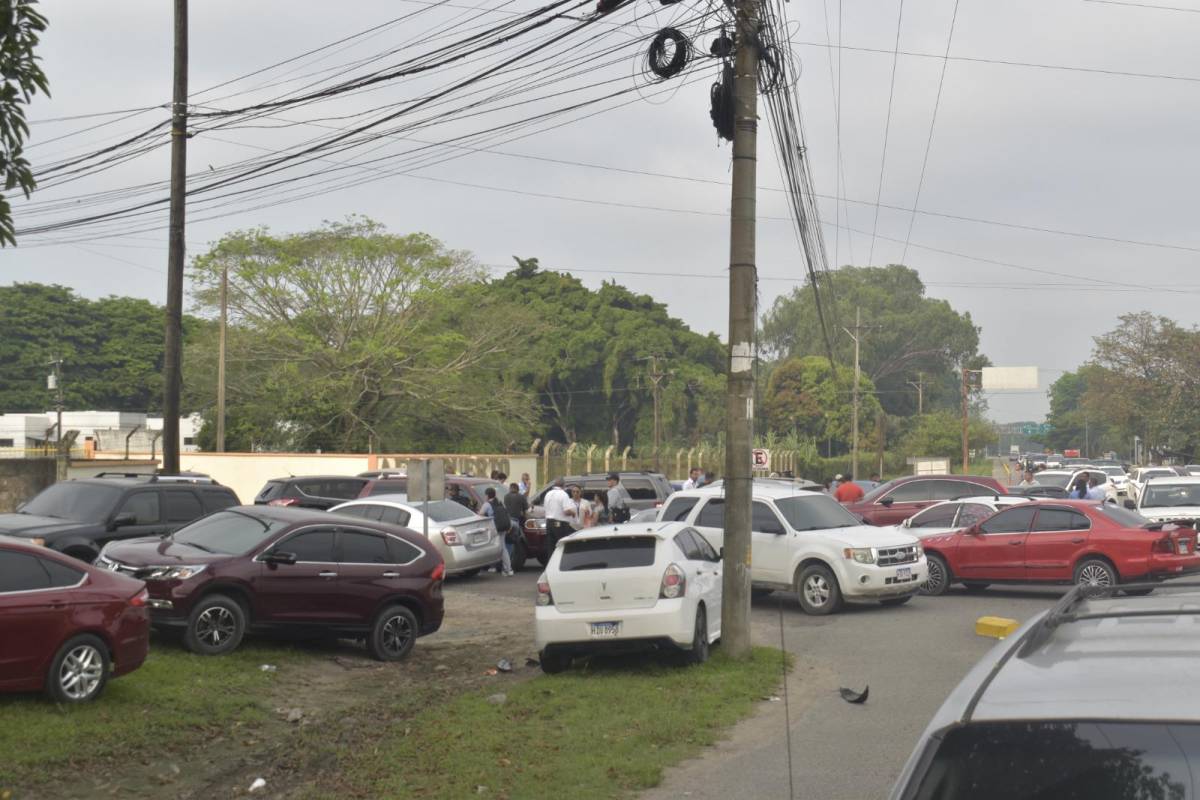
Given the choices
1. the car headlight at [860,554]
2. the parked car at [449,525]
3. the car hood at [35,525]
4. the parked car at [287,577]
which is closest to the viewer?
the parked car at [287,577]

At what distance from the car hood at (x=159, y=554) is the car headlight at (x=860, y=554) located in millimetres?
8787

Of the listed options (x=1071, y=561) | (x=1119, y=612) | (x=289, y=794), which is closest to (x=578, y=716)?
(x=289, y=794)

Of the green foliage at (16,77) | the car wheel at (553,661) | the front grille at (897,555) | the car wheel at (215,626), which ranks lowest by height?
the car wheel at (553,661)

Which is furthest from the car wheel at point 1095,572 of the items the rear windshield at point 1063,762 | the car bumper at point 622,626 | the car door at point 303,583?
the rear windshield at point 1063,762

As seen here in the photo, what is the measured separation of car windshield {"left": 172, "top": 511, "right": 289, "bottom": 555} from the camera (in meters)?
15.2

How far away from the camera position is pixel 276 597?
1502 centimetres

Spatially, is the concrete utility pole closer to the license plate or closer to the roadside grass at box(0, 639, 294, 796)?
the license plate

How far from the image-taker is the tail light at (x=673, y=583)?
13.8 m

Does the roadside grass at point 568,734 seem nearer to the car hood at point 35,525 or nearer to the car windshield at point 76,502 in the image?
the car hood at point 35,525

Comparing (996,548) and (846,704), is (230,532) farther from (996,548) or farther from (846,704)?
(996,548)

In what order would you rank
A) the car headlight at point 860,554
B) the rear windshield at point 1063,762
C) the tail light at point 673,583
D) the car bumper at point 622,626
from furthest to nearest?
the car headlight at point 860,554 → the tail light at point 673,583 → the car bumper at point 622,626 → the rear windshield at point 1063,762

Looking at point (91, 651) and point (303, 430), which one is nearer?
point (91, 651)

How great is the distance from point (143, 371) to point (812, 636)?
264 feet

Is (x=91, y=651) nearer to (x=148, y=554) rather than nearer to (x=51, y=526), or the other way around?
(x=148, y=554)
